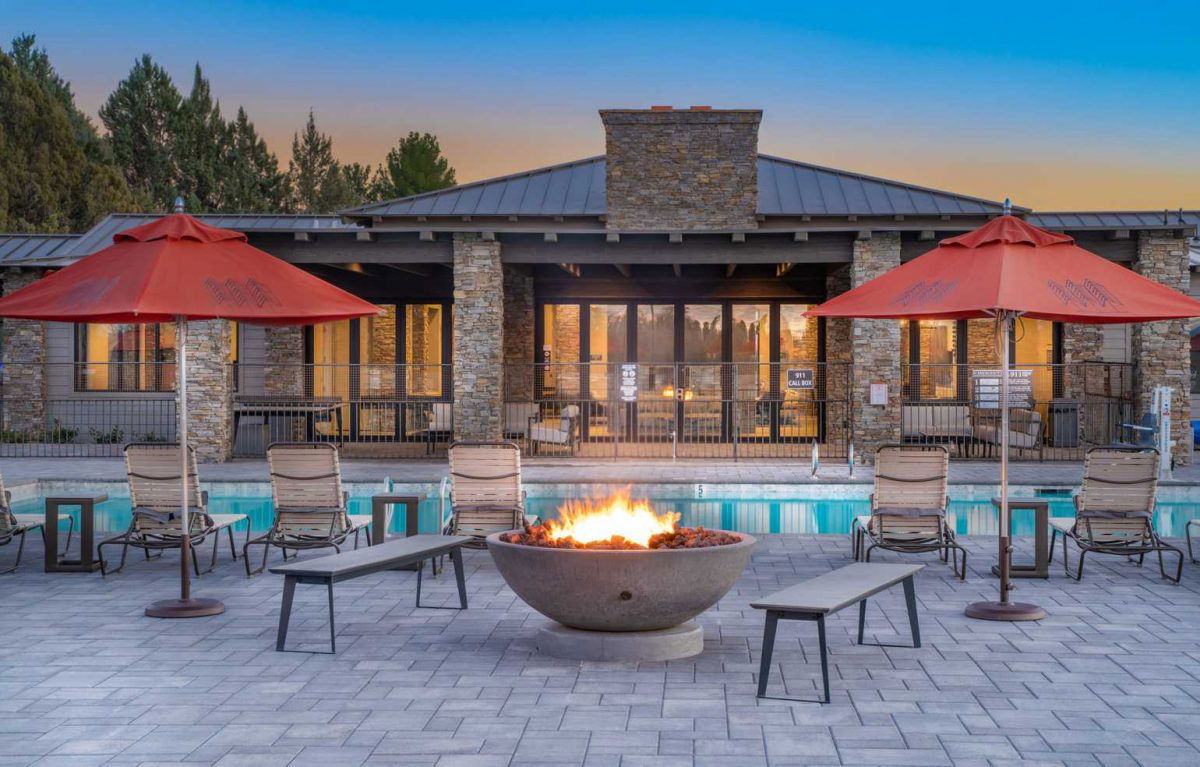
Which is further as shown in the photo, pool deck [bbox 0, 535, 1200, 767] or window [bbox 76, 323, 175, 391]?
window [bbox 76, 323, 175, 391]

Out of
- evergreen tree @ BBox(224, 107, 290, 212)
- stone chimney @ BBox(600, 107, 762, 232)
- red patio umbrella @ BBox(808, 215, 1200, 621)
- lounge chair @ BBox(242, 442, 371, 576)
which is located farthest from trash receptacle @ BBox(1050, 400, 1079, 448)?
evergreen tree @ BBox(224, 107, 290, 212)

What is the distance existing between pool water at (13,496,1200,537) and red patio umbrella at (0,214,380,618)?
→ 518 cm

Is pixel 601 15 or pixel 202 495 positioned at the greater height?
pixel 601 15

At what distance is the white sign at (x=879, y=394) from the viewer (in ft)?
55.4

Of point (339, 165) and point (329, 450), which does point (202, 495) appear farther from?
point (339, 165)

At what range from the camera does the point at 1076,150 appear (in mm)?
25672

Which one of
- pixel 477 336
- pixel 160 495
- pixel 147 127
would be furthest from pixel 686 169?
pixel 147 127

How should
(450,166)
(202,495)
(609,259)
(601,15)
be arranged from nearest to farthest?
(202,495), (609,259), (601,15), (450,166)

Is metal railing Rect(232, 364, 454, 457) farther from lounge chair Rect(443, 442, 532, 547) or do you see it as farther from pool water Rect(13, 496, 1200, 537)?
lounge chair Rect(443, 442, 532, 547)

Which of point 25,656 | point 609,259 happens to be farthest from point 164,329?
point 25,656

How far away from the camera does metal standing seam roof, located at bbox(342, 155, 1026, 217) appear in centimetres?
1881

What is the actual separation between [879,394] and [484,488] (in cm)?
944

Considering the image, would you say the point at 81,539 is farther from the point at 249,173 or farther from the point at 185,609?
the point at 249,173

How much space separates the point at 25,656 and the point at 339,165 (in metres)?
41.2
